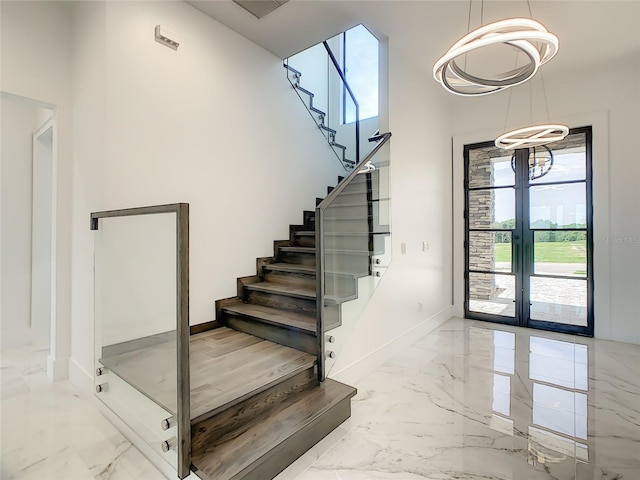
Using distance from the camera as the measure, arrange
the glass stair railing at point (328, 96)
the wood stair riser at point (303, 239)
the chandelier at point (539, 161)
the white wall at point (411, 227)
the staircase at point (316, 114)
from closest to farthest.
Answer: the white wall at point (411, 227) → the wood stair riser at point (303, 239) → the staircase at point (316, 114) → the glass stair railing at point (328, 96) → the chandelier at point (539, 161)

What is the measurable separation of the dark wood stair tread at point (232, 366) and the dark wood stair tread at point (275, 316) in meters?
0.20

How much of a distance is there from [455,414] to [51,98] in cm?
416

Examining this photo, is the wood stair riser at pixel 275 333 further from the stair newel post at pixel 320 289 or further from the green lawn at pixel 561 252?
the green lawn at pixel 561 252

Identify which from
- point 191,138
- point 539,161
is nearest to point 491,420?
point 191,138

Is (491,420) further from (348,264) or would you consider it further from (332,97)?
(332,97)

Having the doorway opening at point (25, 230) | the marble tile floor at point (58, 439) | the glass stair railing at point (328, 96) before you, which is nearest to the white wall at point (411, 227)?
the glass stair railing at point (328, 96)

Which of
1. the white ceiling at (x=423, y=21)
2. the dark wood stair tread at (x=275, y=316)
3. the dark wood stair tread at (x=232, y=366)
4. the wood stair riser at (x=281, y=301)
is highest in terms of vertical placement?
the white ceiling at (x=423, y=21)

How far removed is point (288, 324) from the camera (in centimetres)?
270

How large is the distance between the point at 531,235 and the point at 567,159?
1.14 m

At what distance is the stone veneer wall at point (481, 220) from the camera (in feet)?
17.0

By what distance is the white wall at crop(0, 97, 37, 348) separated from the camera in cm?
374

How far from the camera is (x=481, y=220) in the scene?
5.25 m

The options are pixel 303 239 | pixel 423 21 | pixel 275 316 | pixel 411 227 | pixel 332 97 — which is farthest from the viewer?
pixel 332 97

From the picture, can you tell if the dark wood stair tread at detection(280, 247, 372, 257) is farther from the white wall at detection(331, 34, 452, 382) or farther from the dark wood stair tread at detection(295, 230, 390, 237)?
the white wall at detection(331, 34, 452, 382)
